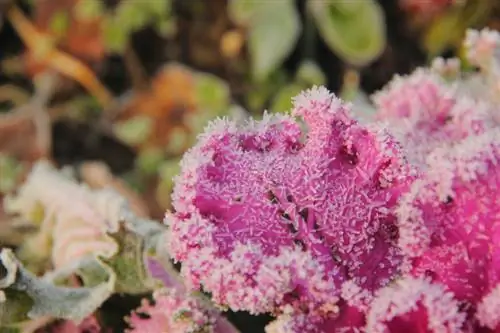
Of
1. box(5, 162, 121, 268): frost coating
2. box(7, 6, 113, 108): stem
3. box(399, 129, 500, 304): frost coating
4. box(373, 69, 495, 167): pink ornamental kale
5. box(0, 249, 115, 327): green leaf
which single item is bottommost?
box(399, 129, 500, 304): frost coating

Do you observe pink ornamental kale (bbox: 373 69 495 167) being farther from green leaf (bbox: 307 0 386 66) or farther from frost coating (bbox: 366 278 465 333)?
green leaf (bbox: 307 0 386 66)

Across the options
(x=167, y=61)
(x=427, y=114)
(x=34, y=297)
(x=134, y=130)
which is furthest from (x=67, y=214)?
(x=167, y=61)

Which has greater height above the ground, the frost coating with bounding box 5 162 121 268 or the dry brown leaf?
the dry brown leaf

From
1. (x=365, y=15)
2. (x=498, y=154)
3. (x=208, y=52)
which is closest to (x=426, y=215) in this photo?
(x=498, y=154)

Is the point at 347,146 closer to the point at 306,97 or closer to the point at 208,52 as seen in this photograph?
the point at 306,97

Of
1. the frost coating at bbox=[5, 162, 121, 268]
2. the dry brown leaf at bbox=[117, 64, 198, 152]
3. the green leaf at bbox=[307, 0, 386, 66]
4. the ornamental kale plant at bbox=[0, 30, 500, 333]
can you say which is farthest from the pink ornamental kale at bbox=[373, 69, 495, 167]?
the dry brown leaf at bbox=[117, 64, 198, 152]

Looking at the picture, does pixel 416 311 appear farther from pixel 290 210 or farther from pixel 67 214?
pixel 67 214
